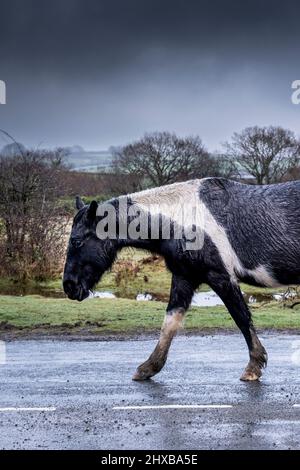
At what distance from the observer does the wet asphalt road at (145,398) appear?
7.52m

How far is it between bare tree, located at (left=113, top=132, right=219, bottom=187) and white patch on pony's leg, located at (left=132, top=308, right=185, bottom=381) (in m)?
43.0

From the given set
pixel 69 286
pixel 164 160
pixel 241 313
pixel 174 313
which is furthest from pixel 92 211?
→ pixel 164 160

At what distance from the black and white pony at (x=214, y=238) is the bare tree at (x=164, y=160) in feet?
141

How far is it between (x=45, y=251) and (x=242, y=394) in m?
17.5

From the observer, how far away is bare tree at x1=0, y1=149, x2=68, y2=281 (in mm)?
26125

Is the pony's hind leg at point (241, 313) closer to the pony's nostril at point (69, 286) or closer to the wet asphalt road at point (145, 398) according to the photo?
the wet asphalt road at point (145, 398)

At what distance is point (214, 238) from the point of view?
10.3 meters

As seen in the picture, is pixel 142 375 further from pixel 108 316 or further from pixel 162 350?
pixel 108 316

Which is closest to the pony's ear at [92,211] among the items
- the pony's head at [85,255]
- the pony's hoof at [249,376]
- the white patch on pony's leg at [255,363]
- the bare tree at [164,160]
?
the pony's head at [85,255]

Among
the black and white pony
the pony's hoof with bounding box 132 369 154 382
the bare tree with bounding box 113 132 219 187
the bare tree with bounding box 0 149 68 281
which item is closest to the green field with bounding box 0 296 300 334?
the black and white pony

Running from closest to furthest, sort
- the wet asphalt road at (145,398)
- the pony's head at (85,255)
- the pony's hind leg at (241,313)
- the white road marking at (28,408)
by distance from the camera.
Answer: the wet asphalt road at (145,398) < the white road marking at (28,408) < the pony's hind leg at (241,313) < the pony's head at (85,255)

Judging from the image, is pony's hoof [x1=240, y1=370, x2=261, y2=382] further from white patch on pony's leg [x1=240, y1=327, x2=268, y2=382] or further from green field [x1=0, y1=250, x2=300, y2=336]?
green field [x1=0, y1=250, x2=300, y2=336]

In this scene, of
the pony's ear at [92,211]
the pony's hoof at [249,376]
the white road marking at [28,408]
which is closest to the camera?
the white road marking at [28,408]
